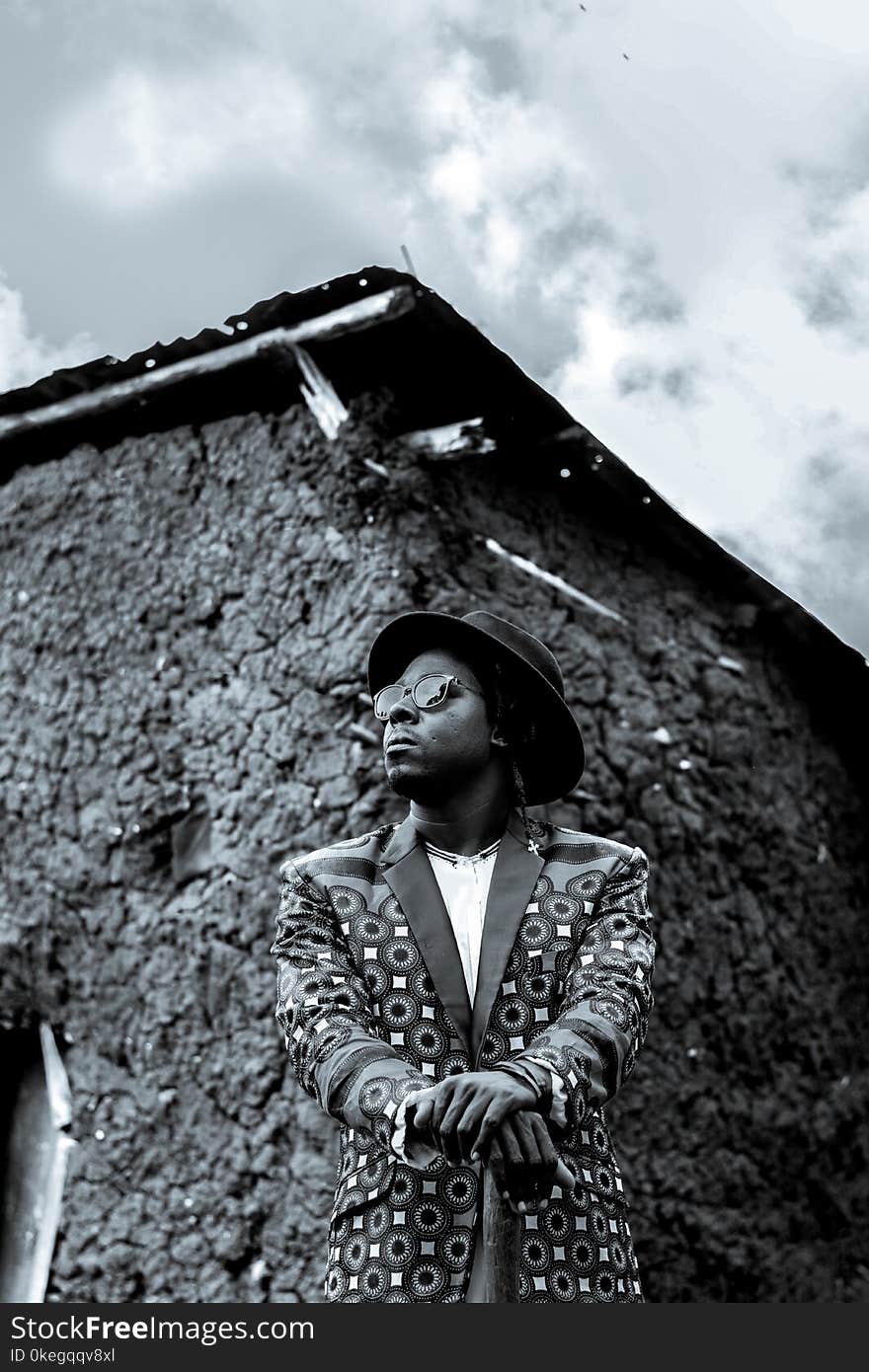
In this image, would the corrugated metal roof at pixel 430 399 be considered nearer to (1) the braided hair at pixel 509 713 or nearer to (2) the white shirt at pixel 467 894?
(1) the braided hair at pixel 509 713

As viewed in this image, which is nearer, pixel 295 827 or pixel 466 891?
pixel 466 891

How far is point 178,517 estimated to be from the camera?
235 inches

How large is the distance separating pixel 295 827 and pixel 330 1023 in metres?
2.96

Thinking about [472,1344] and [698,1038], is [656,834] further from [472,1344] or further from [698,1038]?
[472,1344]

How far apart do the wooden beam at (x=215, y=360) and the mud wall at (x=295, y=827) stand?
0.27 metres

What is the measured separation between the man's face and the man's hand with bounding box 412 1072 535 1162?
2.01 ft

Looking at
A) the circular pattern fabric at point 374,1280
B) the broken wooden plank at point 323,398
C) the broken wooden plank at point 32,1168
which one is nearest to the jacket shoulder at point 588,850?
the circular pattern fabric at point 374,1280

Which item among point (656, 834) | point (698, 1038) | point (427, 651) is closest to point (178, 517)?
point (656, 834)

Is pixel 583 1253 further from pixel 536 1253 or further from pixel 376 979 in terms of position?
pixel 376 979

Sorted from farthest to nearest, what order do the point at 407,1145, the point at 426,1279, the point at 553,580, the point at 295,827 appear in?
the point at 553,580 < the point at 295,827 < the point at 426,1279 < the point at 407,1145

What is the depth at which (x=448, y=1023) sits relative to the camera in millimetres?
2277

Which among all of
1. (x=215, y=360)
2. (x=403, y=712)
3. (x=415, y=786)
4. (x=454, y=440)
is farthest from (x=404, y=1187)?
(x=215, y=360)

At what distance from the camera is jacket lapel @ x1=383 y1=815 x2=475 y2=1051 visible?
2283 mm

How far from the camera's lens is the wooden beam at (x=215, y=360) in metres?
5.17
